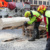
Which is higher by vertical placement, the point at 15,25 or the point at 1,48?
the point at 15,25

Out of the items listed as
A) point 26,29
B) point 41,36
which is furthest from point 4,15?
point 41,36

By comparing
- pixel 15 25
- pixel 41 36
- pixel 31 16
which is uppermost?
pixel 31 16

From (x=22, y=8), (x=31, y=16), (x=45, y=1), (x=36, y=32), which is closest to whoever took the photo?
(x=31, y=16)

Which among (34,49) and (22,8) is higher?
(22,8)

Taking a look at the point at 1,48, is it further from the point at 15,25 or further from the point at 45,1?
the point at 45,1

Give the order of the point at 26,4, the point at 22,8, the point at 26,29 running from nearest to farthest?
the point at 26,29
the point at 22,8
the point at 26,4

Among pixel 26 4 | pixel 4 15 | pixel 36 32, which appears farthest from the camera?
pixel 26 4

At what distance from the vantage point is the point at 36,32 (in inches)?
233

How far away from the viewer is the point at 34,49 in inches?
176

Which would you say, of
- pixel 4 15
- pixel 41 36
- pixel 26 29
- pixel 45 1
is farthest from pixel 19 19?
pixel 45 1

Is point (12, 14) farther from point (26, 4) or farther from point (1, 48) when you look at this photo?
point (1, 48)

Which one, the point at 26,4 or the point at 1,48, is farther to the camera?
the point at 26,4

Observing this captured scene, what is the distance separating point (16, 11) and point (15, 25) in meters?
5.75

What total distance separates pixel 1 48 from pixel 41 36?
2.36m
